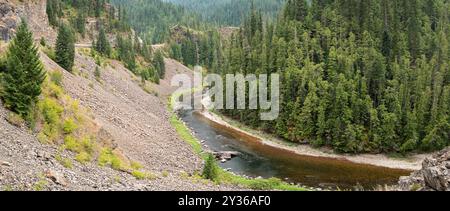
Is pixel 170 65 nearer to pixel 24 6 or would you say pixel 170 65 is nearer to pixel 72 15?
pixel 72 15

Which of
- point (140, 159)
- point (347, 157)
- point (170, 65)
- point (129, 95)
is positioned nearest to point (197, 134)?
point (129, 95)

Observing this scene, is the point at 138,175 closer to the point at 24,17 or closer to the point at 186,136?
the point at 186,136

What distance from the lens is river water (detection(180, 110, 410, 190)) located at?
5888cm

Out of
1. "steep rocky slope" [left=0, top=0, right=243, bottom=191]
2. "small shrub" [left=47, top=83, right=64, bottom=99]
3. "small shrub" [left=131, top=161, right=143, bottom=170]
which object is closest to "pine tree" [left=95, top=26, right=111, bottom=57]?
"steep rocky slope" [left=0, top=0, right=243, bottom=191]

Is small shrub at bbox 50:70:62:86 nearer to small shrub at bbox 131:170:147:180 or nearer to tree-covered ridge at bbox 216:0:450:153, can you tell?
small shrub at bbox 131:170:147:180

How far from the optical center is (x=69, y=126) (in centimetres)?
4066

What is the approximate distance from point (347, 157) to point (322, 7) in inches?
2016

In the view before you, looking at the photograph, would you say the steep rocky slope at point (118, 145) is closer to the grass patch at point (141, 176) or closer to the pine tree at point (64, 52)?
the grass patch at point (141, 176)

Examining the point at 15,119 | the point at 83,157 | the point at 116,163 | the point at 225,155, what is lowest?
the point at 225,155

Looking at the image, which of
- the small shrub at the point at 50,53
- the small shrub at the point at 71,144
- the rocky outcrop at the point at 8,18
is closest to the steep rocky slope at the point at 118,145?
the small shrub at the point at 71,144

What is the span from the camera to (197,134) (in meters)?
84.1

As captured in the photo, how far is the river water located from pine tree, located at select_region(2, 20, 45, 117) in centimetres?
3127

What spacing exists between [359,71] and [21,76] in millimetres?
66952

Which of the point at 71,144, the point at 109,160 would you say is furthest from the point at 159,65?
the point at 71,144
